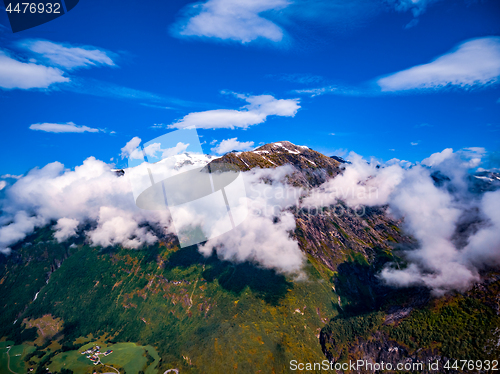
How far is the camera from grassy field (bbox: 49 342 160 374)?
175m

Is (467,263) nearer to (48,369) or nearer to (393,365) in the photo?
(393,365)

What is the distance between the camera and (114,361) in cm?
18275

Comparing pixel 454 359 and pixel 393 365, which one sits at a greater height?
pixel 454 359

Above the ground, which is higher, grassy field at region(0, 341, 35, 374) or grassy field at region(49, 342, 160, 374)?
grassy field at region(0, 341, 35, 374)

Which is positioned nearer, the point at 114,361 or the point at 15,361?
the point at 114,361

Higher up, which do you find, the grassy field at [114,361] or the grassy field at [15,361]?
the grassy field at [15,361]

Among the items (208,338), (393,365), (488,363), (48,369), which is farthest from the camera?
(208,338)

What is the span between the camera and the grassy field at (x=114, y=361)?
17505 centimetres

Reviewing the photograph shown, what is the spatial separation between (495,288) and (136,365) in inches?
10585

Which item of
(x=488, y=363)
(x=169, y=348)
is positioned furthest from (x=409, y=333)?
(x=169, y=348)

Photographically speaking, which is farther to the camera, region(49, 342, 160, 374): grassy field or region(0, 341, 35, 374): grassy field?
region(0, 341, 35, 374): grassy field

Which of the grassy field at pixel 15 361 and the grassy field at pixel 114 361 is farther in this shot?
the grassy field at pixel 15 361

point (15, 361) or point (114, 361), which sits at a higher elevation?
point (15, 361)

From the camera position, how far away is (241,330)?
19562 cm
